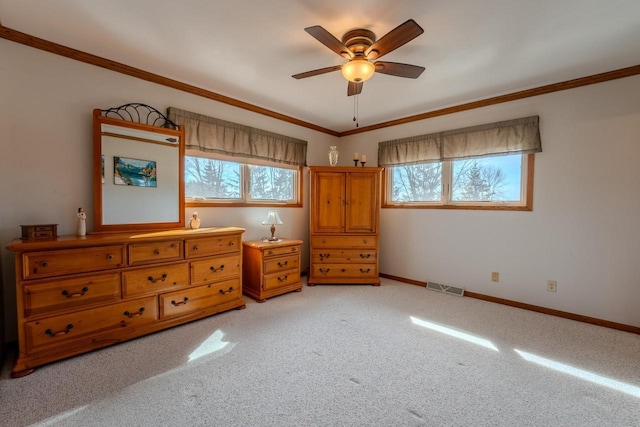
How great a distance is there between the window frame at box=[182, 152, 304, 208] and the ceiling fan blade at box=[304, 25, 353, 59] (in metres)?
1.98

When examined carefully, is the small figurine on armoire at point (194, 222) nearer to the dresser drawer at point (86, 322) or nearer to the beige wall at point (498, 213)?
the beige wall at point (498, 213)

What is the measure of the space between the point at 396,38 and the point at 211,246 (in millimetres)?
2357

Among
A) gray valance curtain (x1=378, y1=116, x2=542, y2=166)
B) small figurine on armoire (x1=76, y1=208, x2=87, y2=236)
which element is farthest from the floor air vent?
small figurine on armoire (x1=76, y1=208, x2=87, y2=236)

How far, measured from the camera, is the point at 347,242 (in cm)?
→ 381

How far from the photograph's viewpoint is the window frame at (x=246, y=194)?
315cm

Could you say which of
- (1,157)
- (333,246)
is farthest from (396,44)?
(1,157)

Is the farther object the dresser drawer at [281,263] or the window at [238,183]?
the dresser drawer at [281,263]

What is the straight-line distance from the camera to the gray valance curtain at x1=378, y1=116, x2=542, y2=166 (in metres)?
2.98

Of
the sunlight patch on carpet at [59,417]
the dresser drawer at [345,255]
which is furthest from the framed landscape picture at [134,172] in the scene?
the dresser drawer at [345,255]

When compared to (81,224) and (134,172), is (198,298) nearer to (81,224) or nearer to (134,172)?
(81,224)

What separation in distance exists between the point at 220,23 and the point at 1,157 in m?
1.93

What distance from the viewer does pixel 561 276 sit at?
9.33 feet

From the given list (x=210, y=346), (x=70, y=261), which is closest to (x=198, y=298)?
(x=210, y=346)

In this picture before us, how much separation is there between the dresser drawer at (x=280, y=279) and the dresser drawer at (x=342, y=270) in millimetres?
365
